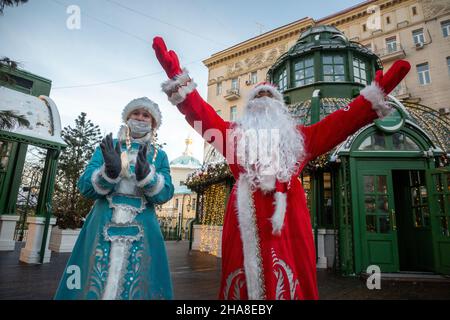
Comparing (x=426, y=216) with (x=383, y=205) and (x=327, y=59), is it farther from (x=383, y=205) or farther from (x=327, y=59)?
(x=327, y=59)

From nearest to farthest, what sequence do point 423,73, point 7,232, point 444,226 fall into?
1. point 444,226
2. point 7,232
3. point 423,73

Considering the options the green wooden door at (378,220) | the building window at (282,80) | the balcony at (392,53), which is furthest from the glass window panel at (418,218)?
the balcony at (392,53)

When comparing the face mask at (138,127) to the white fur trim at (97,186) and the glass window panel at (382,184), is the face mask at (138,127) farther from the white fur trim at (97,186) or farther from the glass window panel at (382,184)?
the glass window panel at (382,184)

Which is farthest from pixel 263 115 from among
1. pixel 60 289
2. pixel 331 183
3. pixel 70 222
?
pixel 70 222

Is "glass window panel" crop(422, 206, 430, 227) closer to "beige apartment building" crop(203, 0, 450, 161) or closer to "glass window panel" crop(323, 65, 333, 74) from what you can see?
"glass window panel" crop(323, 65, 333, 74)

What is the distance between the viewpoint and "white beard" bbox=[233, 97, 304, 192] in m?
1.95

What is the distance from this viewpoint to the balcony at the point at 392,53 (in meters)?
17.2

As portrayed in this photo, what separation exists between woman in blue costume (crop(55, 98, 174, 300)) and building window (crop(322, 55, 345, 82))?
909cm

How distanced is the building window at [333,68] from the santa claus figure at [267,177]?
8.02 meters

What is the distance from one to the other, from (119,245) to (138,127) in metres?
0.98

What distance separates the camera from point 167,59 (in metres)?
2.19

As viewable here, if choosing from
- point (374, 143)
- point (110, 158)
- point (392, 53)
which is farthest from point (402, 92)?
point (110, 158)

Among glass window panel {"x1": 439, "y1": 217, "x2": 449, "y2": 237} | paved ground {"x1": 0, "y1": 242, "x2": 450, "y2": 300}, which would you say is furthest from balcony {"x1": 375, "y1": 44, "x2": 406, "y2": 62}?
paved ground {"x1": 0, "y1": 242, "x2": 450, "y2": 300}

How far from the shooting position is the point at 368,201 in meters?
6.29
